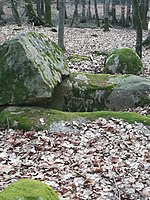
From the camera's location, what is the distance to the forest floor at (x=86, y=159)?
565 centimetres

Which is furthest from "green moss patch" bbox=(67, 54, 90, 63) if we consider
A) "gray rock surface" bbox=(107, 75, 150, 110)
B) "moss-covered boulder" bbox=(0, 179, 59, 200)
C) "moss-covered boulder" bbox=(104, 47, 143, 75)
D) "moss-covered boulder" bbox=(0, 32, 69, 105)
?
"moss-covered boulder" bbox=(0, 179, 59, 200)

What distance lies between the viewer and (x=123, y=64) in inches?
541

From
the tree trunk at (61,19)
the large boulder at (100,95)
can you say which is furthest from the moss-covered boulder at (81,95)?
the tree trunk at (61,19)

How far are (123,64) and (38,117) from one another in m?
6.11

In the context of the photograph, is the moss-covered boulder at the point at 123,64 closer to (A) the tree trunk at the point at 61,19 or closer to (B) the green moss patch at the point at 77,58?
(B) the green moss patch at the point at 77,58

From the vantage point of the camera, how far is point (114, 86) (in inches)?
409

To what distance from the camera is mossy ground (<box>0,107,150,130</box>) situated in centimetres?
820

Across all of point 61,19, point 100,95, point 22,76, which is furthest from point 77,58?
point 22,76

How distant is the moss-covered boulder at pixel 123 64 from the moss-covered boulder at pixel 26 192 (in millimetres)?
9885

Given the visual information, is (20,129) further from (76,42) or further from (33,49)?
(76,42)

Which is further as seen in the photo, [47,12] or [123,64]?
[47,12]

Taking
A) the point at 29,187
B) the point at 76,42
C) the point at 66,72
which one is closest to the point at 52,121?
the point at 66,72

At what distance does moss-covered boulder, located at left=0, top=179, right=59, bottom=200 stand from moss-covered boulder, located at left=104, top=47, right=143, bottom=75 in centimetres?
988

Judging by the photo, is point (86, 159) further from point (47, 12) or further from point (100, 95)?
point (47, 12)
